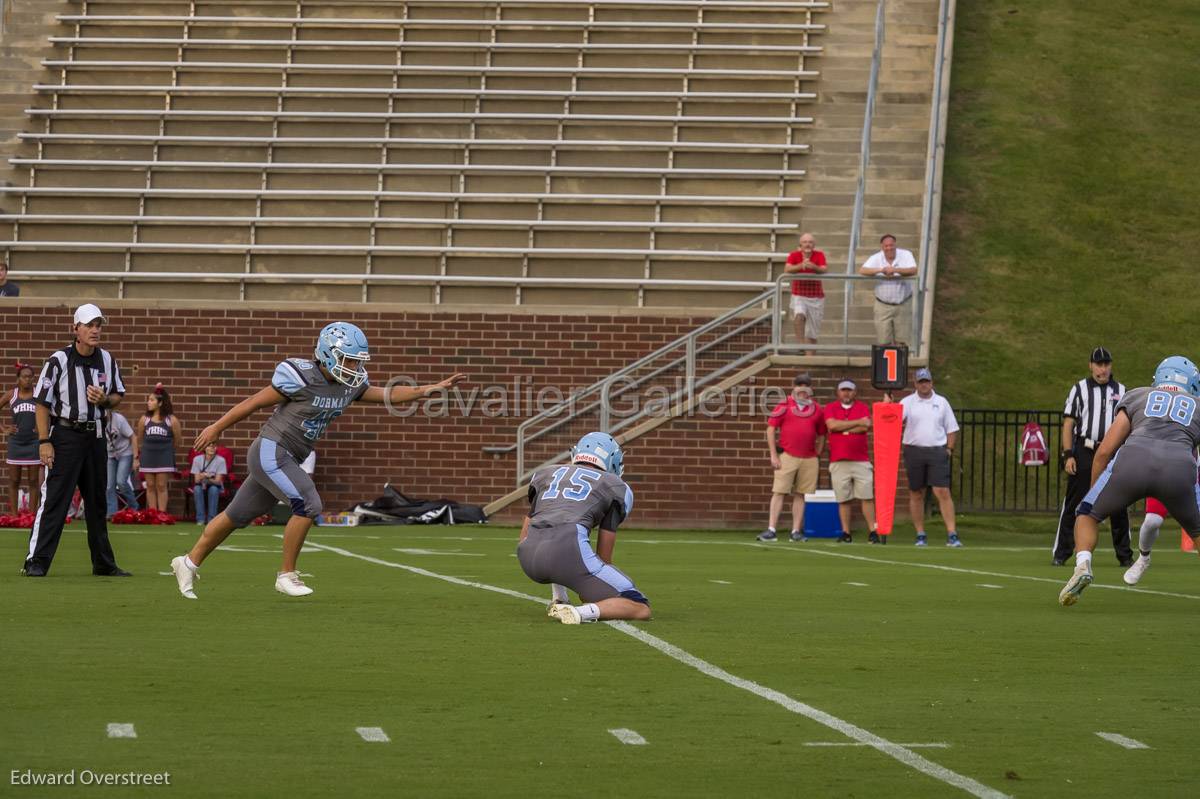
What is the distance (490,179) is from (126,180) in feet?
18.5

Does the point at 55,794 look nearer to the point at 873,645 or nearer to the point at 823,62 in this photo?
the point at 873,645

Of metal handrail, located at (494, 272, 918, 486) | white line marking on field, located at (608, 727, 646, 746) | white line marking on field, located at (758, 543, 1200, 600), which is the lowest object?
white line marking on field, located at (608, 727, 646, 746)

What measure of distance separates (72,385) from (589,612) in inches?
185

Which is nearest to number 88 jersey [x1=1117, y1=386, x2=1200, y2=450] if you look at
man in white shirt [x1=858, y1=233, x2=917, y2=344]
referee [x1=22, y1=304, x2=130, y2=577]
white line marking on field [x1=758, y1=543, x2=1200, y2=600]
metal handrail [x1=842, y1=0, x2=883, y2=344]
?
white line marking on field [x1=758, y1=543, x2=1200, y2=600]

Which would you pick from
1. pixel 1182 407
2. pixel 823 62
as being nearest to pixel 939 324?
A: pixel 823 62

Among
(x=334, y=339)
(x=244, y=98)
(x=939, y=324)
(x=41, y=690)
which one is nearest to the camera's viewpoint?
(x=41, y=690)

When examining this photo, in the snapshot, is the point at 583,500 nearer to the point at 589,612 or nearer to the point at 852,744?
the point at 589,612

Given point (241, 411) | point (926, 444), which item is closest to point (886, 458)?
point (926, 444)

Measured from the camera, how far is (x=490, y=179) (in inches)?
1079

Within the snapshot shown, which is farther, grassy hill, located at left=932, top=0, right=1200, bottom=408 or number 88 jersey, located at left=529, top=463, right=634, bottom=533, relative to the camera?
grassy hill, located at left=932, top=0, right=1200, bottom=408

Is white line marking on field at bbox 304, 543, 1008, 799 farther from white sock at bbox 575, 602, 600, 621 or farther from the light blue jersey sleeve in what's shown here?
the light blue jersey sleeve

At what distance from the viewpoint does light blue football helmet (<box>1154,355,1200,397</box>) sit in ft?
38.8

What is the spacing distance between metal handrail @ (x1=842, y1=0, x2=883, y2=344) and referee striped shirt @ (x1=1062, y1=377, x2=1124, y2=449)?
19.2 feet

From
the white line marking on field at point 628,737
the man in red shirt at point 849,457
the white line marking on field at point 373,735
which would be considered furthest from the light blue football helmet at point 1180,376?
the man in red shirt at point 849,457
